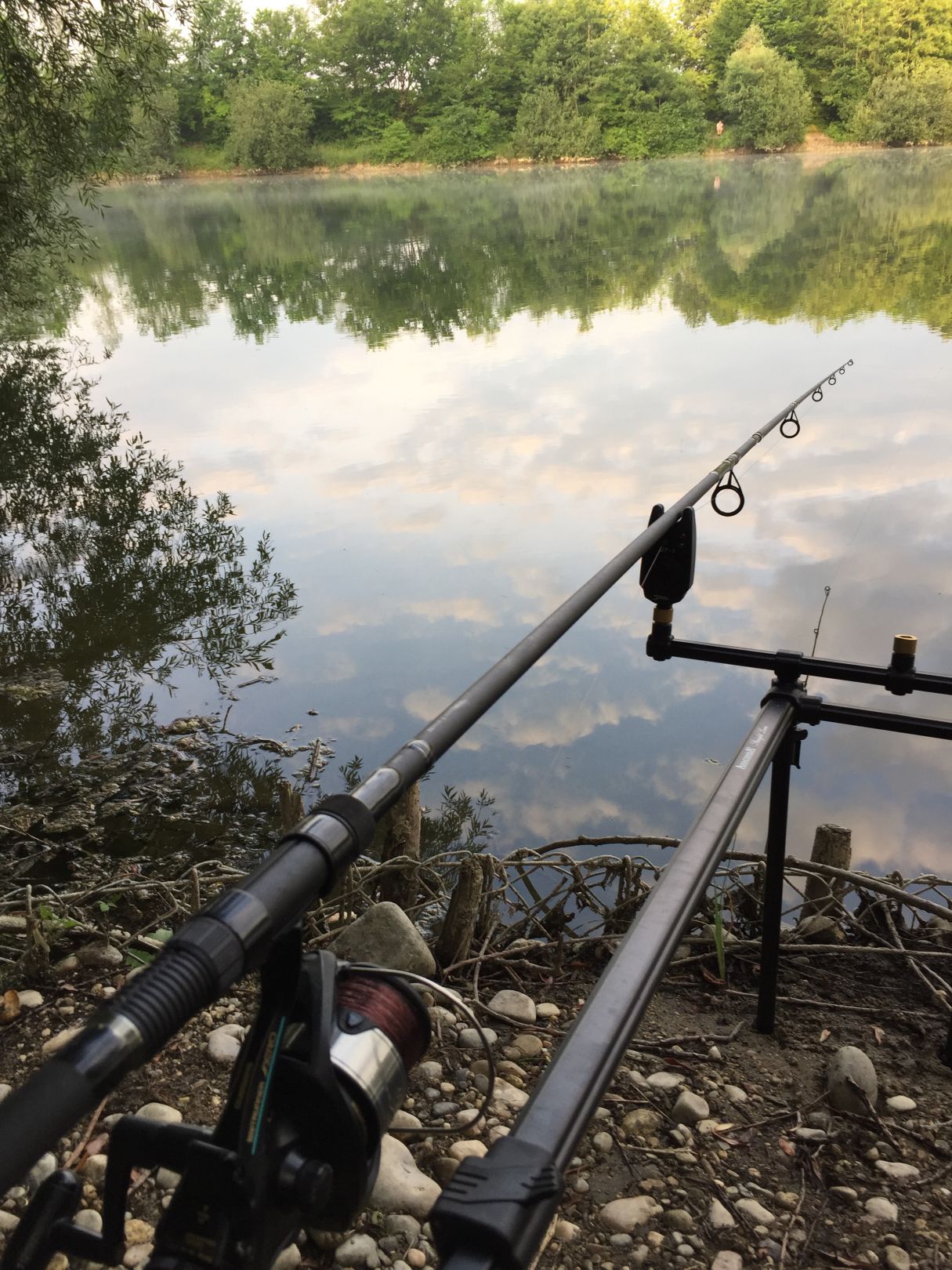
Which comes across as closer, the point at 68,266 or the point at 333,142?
the point at 68,266

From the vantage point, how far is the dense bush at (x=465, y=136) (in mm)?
52094

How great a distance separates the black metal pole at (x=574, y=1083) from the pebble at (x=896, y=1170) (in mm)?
936

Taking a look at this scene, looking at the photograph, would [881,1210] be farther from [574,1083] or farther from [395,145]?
[395,145]

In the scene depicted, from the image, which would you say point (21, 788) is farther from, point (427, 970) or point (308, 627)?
point (427, 970)

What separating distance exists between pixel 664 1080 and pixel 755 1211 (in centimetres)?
36

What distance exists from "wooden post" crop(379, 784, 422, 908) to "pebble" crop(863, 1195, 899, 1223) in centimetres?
143

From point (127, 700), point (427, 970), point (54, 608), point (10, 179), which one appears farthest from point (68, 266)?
point (427, 970)

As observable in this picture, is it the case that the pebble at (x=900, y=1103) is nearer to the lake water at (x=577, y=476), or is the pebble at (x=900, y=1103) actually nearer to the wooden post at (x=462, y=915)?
the wooden post at (x=462, y=915)

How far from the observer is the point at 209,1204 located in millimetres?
635

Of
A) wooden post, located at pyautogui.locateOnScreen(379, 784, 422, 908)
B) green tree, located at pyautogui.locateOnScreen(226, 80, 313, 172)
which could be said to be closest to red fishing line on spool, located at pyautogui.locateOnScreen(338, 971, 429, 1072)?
wooden post, located at pyautogui.locateOnScreen(379, 784, 422, 908)

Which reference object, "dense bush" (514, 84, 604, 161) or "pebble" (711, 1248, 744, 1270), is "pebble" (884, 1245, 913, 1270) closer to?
"pebble" (711, 1248, 744, 1270)

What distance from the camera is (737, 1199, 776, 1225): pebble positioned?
161 centimetres

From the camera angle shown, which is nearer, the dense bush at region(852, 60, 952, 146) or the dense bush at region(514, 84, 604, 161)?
the dense bush at region(852, 60, 952, 146)

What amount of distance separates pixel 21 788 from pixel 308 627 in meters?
1.98
